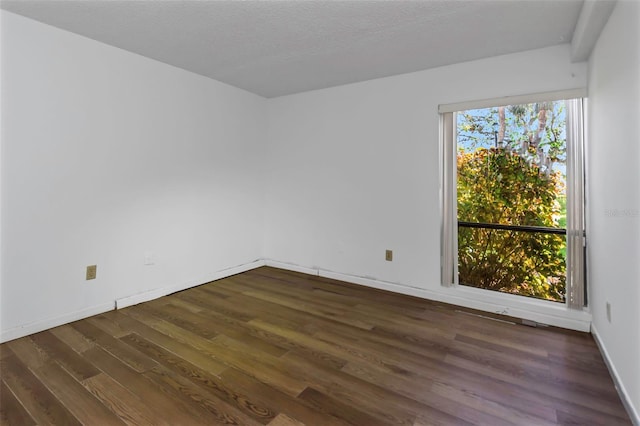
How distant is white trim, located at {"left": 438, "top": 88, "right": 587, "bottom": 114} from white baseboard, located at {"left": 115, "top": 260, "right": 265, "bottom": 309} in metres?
2.90

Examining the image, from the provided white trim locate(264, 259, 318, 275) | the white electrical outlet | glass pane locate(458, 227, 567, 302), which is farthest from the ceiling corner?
the white electrical outlet

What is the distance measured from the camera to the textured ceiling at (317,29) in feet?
6.78

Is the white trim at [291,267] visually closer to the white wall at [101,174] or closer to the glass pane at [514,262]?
the white wall at [101,174]

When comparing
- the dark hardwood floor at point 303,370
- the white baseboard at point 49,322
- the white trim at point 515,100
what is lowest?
the dark hardwood floor at point 303,370

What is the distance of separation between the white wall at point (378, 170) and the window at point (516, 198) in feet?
0.49

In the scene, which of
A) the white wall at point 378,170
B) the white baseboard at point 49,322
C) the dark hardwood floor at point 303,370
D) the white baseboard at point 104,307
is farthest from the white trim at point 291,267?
the white baseboard at point 49,322

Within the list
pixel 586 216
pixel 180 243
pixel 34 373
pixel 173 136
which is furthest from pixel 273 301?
pixel 586 216

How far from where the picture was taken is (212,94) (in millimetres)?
3580

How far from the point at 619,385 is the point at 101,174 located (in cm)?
382

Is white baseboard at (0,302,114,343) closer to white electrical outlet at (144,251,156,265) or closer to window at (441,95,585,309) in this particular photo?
white electrical outlet at (144,251,156,265)

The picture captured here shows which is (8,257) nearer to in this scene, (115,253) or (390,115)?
(115,253)

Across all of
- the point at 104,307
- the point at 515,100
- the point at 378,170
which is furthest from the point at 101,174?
the point at 515,100

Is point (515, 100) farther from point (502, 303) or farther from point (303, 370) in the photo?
point (303, 370)

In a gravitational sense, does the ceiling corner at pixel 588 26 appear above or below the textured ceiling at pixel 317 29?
below
